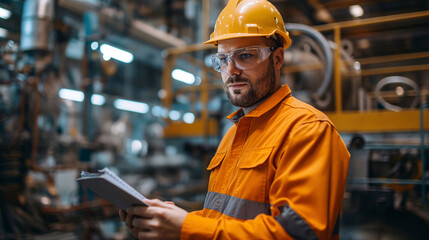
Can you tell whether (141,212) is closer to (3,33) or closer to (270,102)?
(270,102)

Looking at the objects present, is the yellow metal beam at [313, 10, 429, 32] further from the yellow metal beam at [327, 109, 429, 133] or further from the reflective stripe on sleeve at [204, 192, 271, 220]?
the reflective stripe on sleeve at [204, 192, 271, 220]

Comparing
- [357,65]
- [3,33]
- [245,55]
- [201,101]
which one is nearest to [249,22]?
[245,55]

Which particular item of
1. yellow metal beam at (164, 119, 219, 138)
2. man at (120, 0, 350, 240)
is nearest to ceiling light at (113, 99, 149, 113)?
yellow metal beam at (164, 119, 219, 138)

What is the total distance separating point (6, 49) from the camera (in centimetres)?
446

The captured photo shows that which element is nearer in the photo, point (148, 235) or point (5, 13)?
point (148, 235)

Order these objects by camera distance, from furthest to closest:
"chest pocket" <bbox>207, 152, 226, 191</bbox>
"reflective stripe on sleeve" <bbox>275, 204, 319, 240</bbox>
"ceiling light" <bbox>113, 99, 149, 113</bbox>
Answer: "ceiling light" <bbox>113, 99, 149, 113</bbox>, "chest pocket" <bbox>207, 152, 226, 191</bbox>, "reflective stripe on sleeve" <bbox>275, 204, 319, 240</bbox>

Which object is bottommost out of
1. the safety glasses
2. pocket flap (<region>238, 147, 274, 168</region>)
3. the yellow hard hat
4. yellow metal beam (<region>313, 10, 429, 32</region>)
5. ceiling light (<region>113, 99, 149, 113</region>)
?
pocket flap (<region>238, 147, 274, 168</region>)

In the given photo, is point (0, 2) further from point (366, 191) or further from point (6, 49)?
point (366, 191)

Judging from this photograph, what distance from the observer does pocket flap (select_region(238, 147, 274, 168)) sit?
123 centimetres

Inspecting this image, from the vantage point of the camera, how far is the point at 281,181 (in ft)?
3.63

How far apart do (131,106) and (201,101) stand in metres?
6.22

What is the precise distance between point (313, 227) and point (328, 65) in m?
2.99

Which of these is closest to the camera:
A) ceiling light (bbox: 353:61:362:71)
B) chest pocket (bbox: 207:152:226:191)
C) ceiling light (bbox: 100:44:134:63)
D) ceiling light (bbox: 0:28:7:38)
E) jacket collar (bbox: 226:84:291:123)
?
jacket collar (bbox: 226:84:291:123)

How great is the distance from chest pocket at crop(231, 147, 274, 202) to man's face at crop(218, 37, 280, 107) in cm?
25
